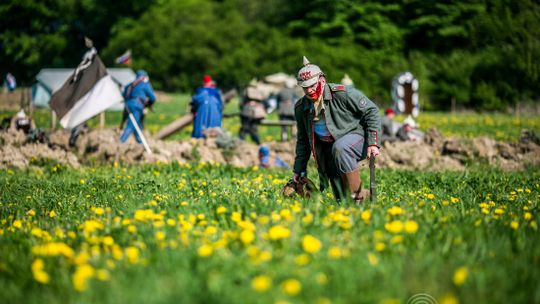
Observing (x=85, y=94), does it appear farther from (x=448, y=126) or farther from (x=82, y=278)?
(x=448, y=126)

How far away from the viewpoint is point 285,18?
63.0 m

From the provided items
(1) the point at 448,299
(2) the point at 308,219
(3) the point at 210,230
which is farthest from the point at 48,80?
(1) the point at 448,299

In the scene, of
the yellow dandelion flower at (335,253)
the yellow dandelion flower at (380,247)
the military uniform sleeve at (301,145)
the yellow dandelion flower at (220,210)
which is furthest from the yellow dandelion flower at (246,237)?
the military uniform sleeve at (301,145)

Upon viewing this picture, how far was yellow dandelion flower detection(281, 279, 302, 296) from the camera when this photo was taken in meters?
A: 3.04

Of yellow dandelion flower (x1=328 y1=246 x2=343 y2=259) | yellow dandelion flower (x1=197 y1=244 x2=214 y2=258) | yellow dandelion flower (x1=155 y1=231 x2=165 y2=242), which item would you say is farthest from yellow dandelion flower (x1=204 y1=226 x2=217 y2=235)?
yellow dandelion flower (x1=328 y1=246 x2=343 y2=259)

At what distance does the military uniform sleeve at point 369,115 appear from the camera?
6.30 metres

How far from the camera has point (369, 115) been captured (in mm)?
6379

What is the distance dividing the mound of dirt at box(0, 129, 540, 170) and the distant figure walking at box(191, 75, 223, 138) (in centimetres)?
173

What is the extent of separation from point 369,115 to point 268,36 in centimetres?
5412

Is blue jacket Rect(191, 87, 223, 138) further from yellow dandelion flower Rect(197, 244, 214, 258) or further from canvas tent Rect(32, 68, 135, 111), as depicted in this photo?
canvas tent Rect(32, 68, 135, 111)

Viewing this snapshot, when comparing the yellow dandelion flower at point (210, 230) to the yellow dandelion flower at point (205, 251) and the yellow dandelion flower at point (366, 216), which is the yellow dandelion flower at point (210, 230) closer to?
the yellow dandelion flower at point (205, 251)

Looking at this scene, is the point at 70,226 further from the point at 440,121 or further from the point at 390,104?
the point at 390,104

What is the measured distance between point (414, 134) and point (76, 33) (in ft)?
194

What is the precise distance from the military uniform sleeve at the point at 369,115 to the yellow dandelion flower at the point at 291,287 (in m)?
3.24
